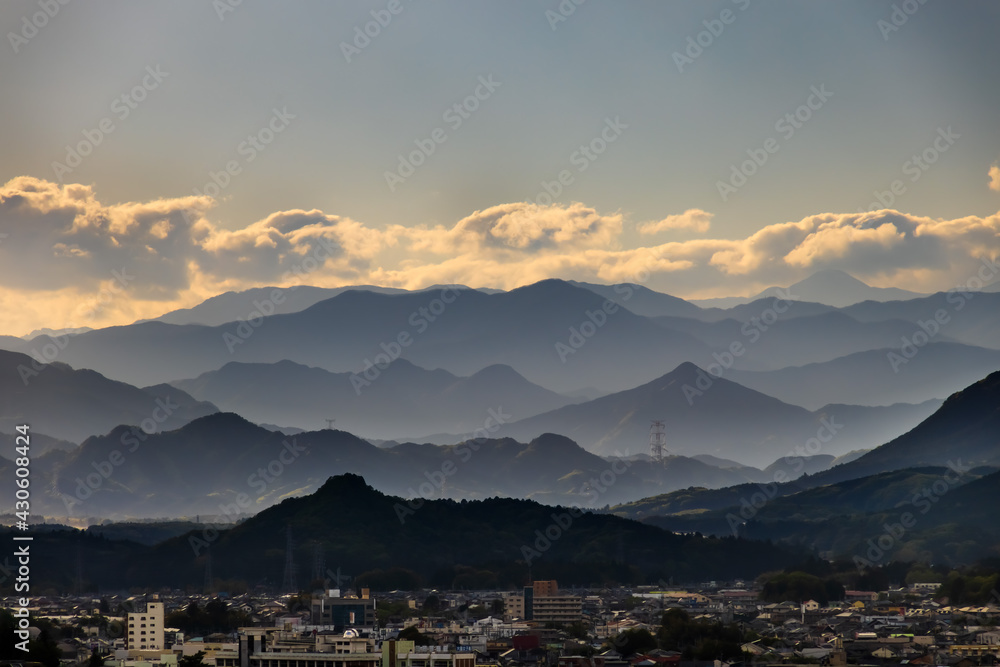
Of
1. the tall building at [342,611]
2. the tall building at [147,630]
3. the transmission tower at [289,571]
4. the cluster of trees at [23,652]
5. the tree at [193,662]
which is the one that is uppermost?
the transmission tower at [289,571]

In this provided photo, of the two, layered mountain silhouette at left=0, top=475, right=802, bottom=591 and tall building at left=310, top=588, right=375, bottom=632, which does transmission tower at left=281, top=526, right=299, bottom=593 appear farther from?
tall building at left=310, top=588, right=375, bottom=632

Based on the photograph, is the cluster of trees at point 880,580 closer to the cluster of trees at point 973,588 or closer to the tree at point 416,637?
the cluster of trees at point 973,588

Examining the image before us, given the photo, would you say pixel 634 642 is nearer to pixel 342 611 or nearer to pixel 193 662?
pixel 342 611

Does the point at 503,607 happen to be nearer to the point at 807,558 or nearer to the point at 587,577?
the point at 587,577

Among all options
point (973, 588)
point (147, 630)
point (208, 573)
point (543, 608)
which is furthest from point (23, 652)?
point (208, 573)

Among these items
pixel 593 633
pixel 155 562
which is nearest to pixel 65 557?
pixel 155 562

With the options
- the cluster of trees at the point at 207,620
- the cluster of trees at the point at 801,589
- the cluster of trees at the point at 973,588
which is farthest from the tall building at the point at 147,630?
the cluster of trees at the point at 801,589

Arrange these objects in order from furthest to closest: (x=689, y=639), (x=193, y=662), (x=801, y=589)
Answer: (x=801, y=589) → (x=689, y=639) → (x=193, y=662)
